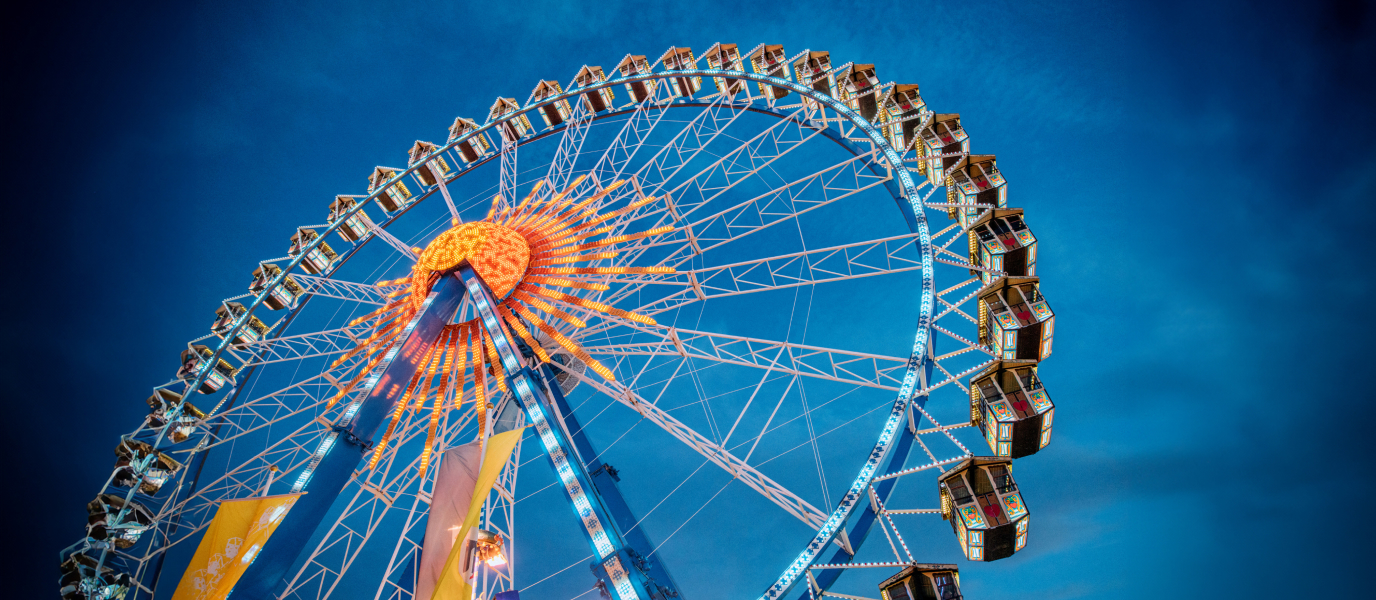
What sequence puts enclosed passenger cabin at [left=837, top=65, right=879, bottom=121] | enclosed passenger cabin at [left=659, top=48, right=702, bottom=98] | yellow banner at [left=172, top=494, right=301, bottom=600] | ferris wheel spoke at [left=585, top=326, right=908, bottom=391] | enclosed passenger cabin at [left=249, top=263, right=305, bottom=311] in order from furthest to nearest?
enclosed passenger cabin at [left=249, top=263, right=305, bottom=311]
enclosed passenger cabin at [left=659, top=48, right=702, bottom=98]
enclosed passenger cabin at [left=837, top=65, right=879, bottom=121]
ferris wheel spoke at [left=585, top=326, right=908, bottom=391]
yellow banner at [left=172, top=494, right=301, bottom=600]

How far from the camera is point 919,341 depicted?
929cm

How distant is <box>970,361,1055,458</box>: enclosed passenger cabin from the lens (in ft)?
28.6

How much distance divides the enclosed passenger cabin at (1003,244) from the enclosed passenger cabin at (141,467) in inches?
662

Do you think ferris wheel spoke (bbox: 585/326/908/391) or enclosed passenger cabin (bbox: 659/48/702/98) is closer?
ferris wheel spoke (bbox: 585/326/908/391)

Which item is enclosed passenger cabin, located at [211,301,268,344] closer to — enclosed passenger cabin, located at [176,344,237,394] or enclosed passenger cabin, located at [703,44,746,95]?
enclosed passenger cabin, located at [176,344,237,394]

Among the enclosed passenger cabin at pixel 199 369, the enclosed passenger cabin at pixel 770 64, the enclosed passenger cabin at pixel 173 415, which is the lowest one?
the enclosed passenger cabin at pixel 173 415

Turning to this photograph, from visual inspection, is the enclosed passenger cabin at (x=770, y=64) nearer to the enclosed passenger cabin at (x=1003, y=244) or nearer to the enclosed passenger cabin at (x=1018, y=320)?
the enclosed passenger cabin at (x=1003, y=244)

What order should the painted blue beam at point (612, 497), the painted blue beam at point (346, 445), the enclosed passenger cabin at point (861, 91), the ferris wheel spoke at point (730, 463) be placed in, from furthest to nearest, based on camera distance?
the enclosed passenger cabin at point (861, 91) → the ferris wheel spoke at point (730, 463) → the painted blue beam at point (612, 497) → the painted blue beam at point (346, 445)

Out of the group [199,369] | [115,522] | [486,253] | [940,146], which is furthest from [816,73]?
[115,522]

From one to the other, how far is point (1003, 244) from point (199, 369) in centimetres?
1717

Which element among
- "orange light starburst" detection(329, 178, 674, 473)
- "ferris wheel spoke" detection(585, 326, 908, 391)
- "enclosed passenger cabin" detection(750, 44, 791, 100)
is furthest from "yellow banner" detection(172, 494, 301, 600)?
"enclosed passenger cabin" detection(750, 44, 791, 100)

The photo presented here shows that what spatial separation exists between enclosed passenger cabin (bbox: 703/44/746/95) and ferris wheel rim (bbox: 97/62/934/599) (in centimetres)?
39

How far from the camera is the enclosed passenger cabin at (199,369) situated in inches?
575

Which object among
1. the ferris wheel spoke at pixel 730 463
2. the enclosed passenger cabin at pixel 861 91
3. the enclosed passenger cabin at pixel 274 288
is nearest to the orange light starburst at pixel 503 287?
the ferris wheel spoke at pixel 730 463
